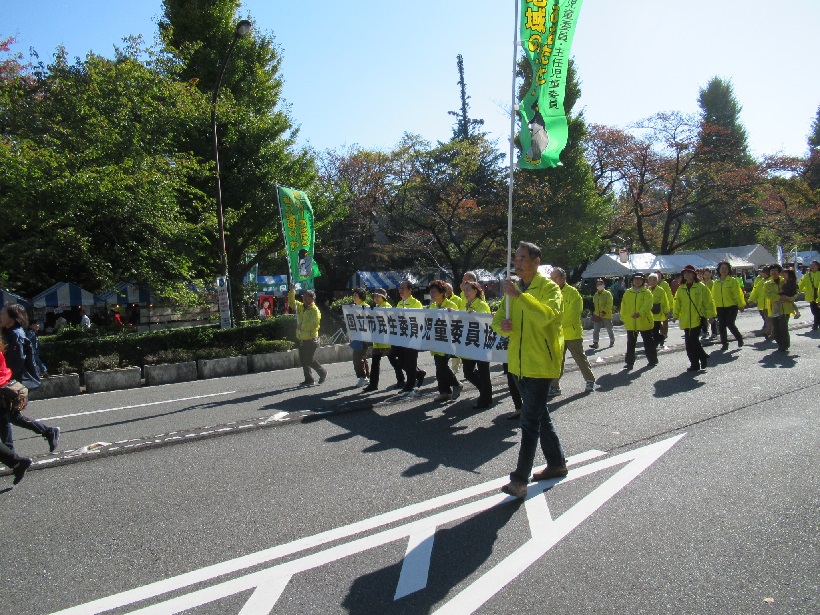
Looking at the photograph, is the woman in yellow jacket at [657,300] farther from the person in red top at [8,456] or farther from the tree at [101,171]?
the tree at [101,171]

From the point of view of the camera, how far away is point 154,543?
4.03 m

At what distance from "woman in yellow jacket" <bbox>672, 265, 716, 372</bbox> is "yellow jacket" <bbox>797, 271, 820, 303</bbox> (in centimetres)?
647

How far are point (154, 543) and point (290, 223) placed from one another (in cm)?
1243

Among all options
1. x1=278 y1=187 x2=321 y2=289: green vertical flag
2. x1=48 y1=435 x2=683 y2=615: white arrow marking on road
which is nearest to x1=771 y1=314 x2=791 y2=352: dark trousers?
x1=48 y1=435 x2=683 y2=615: white arrow marking on road

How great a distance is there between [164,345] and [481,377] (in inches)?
353

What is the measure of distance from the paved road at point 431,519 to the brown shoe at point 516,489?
0.09 metres

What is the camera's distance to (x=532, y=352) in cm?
464

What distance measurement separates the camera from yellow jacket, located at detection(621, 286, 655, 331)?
1040cm

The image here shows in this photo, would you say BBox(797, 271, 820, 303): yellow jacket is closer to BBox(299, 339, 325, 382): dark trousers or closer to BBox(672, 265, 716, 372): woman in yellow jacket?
BBox(672, 265, 716, 372): woman in yellow jacket

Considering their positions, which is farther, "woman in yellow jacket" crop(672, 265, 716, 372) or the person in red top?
"woman in yellow jacket" crop(672, 265, 716, 372)

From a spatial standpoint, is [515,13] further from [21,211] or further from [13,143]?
[13,143]

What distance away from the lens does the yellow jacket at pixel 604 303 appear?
46.6 feet

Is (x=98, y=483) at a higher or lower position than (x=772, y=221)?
lower

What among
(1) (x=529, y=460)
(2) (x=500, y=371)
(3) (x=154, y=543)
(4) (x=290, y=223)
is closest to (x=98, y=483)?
(3) (x=154, y=543)
